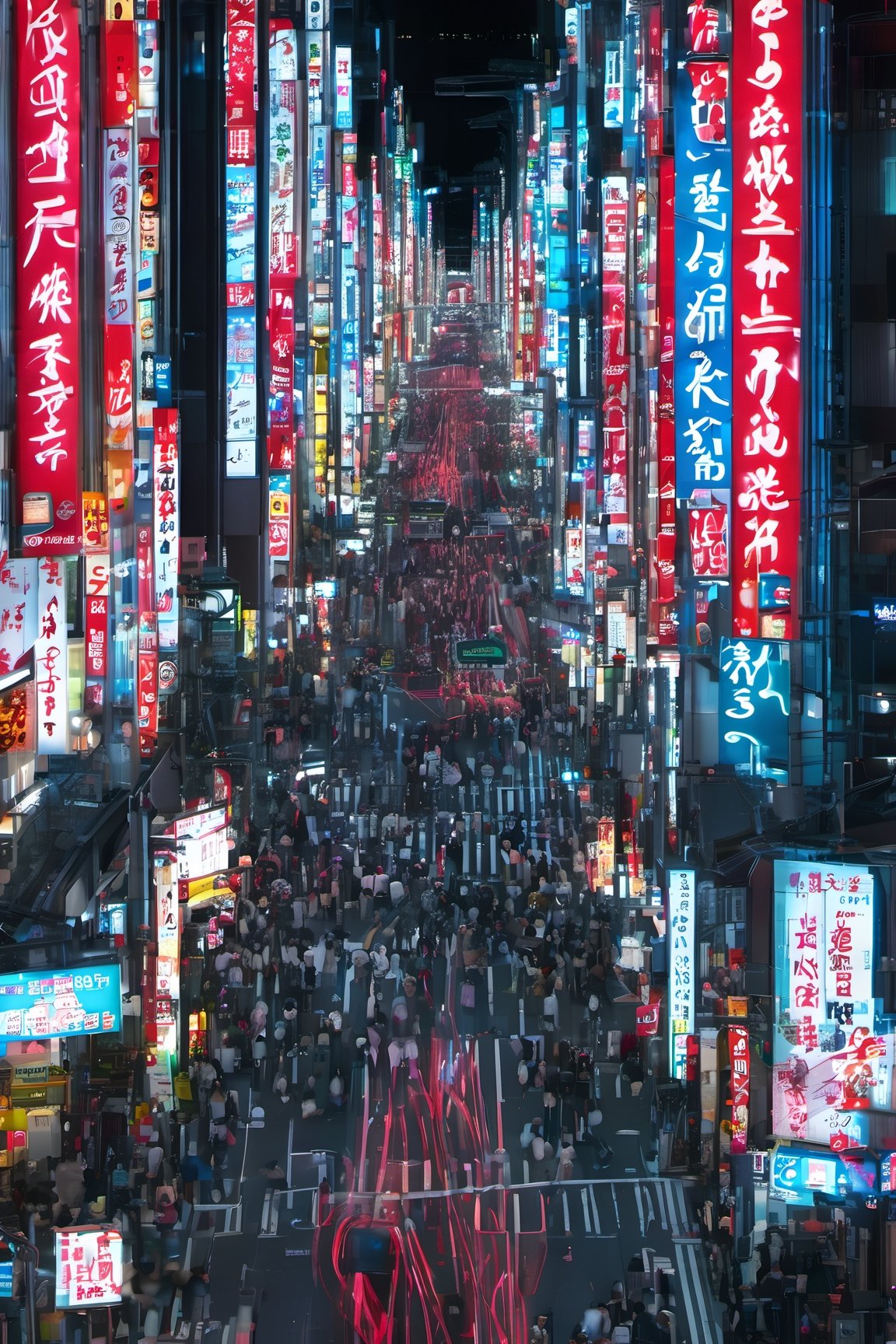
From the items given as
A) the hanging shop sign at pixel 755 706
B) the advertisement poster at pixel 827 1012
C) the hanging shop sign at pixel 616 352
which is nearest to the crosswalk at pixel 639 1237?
the advertisement poster at pixel 827 1012

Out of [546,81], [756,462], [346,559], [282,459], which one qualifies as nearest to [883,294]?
[756,462]

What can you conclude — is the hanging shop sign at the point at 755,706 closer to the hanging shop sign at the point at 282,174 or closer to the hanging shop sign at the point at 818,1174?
the hanging shop sign at the point at 818,1174

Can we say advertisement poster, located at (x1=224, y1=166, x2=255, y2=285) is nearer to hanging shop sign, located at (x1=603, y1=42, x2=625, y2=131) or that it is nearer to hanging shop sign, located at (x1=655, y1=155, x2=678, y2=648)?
hanging shop sign, located at (x1=603, y1=42, x2=625, y2=131)

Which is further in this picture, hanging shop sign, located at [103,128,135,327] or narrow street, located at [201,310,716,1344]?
hanging shop sign, located at [103,128,135,327]

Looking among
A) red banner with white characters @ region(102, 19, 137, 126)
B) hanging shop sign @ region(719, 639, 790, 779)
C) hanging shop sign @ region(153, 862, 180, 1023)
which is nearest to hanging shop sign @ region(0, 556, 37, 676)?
hanging shop sign @ region(153, 862, 180, 1023)

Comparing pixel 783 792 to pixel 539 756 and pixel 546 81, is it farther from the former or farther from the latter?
pixel 546 81

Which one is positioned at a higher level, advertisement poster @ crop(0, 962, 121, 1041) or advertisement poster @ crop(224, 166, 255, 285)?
advertisement poster @ crop(224, 166, 255, 285)

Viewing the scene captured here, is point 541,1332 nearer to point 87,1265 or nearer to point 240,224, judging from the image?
point 87,1265

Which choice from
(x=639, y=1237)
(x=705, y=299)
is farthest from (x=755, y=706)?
(x=639, y=1237)
